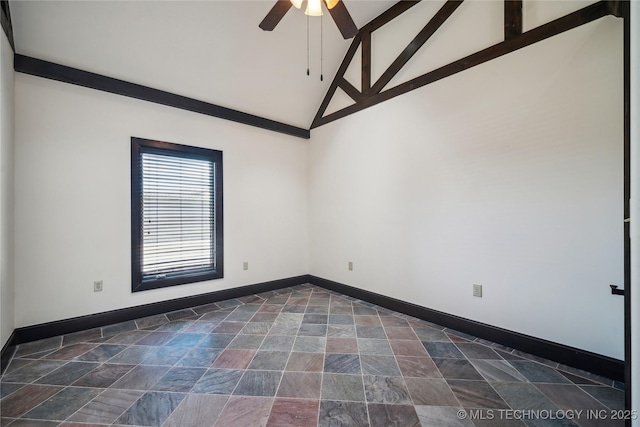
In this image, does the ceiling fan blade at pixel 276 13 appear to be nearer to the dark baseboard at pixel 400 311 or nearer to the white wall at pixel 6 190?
the white wall at pixel 6 190

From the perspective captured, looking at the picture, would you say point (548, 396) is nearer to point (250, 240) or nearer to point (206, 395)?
point (206, 395)

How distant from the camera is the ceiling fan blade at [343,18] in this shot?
2.01m

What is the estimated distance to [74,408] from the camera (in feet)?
5.23

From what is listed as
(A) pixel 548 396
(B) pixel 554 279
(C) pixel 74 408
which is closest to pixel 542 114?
(B) pixel 554 279

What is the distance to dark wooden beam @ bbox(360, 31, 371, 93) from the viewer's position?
3545 millimetres

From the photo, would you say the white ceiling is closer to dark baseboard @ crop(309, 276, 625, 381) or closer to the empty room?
the empty room

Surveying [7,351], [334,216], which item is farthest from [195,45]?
[7,351]

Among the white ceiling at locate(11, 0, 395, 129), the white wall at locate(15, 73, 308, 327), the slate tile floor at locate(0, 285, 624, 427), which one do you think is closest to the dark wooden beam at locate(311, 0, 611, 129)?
the white ceiling at locate(11, 0, 395, 129)

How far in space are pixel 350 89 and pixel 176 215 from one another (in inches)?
123

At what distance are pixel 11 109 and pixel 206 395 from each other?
3066mm

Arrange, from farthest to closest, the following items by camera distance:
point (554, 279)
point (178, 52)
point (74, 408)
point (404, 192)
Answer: point (404, 192)
point (178, 52)
point (554, 279)
point (74, 408)

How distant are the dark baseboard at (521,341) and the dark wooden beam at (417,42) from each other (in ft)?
9.51

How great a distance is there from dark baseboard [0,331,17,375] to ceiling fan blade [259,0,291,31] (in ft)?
11.6

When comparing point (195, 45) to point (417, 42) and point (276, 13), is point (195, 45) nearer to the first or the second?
point (276, 13)
